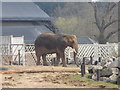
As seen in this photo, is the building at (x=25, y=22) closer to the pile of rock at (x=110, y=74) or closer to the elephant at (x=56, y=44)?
the elephant at (x=56, y=44)

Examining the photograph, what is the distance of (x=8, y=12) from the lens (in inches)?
1793

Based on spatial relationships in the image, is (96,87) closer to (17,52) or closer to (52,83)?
(52,83)

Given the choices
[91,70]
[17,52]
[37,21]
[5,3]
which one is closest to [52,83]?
[91,70]

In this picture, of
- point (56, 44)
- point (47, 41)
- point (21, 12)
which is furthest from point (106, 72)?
point (21, 12)

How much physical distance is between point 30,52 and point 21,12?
40.5 feet

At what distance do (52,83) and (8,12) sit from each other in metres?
30.0

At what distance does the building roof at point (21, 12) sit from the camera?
4433 cm

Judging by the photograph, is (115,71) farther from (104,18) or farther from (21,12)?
(104,18)

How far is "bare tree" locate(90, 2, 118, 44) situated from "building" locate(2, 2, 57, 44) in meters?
7.44

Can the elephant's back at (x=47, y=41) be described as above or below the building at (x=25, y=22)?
below

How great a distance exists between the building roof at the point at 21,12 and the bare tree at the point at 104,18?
765 centimetres

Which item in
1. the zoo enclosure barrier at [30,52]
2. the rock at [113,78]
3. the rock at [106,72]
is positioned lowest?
the rock at [113,78]

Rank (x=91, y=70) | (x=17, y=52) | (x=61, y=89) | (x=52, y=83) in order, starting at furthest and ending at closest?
1. (x=17, y=52)
2. (x=91, y=70)
3. (x=52, y=83)
4. (x=61, y=89)

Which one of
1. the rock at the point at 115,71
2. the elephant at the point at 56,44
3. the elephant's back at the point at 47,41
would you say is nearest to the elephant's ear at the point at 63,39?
the elephant at the point at 56,44
